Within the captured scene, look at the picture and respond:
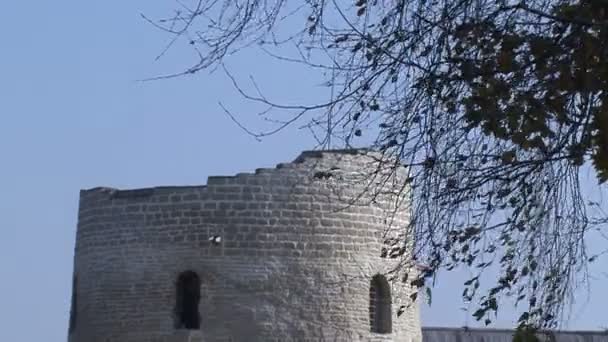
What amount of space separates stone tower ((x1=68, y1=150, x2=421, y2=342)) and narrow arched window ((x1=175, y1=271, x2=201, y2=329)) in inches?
0.5

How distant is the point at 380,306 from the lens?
19109mm

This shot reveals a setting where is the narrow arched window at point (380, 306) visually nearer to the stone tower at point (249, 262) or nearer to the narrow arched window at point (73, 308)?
the stone tower at point (249, 262)


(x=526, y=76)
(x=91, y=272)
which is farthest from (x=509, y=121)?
(x=91, y=272)

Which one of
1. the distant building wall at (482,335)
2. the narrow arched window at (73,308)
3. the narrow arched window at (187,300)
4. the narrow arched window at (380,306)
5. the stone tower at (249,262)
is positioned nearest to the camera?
the stone tower at (249,262)

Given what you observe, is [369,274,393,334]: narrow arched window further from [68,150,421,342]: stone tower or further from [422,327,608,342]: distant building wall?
[422,327,608,342]: distant building wall

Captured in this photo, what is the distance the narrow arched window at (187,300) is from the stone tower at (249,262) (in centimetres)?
1

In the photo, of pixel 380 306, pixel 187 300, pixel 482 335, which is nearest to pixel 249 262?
pixel 187 300

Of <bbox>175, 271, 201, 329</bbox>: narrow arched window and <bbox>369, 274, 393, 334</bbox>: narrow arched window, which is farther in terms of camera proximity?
<bbox>369, 274, 393, 334</bbox>: narrow arched window

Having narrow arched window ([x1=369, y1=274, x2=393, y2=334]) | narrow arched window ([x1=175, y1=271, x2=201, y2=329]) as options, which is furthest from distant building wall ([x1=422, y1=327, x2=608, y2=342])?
narrow arched window ([x1=175, y1=271, x2=201, y2=329])

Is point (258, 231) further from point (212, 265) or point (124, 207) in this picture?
point (124, 207)

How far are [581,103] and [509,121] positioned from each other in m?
0.49

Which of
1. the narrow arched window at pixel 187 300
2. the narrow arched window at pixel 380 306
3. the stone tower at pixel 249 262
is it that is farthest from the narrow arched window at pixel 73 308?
the narrow arched window at pixel 380 306

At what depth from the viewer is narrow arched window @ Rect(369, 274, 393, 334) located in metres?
19.0

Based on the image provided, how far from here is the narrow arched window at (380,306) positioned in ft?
62.3
